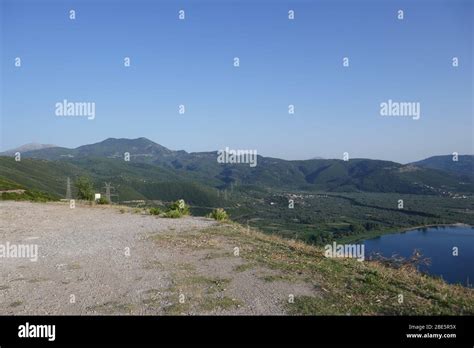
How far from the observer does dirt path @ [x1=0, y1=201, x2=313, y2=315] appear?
8789 mm

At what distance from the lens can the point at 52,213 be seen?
27906mm

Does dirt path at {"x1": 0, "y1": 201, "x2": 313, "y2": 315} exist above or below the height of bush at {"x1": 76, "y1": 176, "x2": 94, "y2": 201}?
below

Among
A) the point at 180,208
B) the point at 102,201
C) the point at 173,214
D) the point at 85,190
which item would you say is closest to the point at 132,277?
the point at 173,214

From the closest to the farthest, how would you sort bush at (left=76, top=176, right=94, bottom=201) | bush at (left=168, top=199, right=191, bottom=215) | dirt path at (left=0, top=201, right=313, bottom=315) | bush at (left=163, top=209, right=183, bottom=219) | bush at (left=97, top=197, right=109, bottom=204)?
dirt path at (left=0, top=201, right=313, bottom=315), bush at (left=163, top=209, right=183, bottom=219), bush at (left=168, top=199, right=191, bottom=215), bush at (left=97, top=197, right=109, bottom=204), bush at (left=76, top=176, right=94, bottom=201)

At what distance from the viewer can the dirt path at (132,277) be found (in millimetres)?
8789

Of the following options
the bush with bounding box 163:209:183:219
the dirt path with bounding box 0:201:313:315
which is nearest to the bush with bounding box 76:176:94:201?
the bush with bounding box 163:209:183:219

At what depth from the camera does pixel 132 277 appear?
36.8ft

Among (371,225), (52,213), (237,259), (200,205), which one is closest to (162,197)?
(200,205)

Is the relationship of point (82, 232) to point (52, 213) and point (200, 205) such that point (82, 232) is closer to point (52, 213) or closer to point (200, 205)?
point (52, 213)

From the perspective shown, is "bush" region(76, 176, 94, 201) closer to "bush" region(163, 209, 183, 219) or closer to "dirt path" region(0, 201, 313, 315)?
"bush" region(163, 209, 183, 219)

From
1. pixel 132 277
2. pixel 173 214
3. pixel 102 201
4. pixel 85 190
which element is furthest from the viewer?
pixel 85 190

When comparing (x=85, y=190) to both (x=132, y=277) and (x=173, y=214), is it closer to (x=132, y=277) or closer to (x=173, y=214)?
(x=173, y=214)
